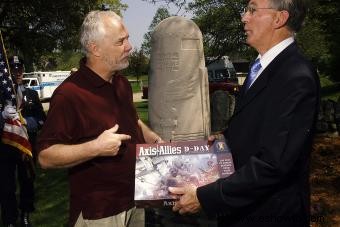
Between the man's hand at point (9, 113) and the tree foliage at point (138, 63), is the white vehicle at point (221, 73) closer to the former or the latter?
the tree foliage at point (138, 63)

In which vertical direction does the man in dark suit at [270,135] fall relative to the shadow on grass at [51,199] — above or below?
above

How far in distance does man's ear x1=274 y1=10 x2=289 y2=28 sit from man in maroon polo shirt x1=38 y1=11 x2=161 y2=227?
1.18 m

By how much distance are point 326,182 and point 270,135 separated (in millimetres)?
6582

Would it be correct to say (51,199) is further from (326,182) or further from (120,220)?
(120,220)

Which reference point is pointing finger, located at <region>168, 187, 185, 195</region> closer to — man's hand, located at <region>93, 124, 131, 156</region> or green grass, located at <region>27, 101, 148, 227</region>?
man's hand, located at <region>93, 124, 131, 156</region>

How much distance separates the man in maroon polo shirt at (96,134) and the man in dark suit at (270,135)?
2.46ft

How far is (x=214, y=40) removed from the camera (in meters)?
17.0

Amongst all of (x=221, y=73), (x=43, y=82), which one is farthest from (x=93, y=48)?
(x=43, y=82)

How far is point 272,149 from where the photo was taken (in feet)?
7.08

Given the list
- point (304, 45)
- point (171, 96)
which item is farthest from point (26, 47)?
point (171, 96)

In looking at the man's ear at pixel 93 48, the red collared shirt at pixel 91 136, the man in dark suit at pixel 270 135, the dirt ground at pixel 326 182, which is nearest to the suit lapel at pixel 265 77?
the man in dark suit at pixel 270 135

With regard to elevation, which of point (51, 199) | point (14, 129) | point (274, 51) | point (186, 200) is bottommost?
point (51, 199)

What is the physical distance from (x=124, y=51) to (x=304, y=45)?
1654 cm

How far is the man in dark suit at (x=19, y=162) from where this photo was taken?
6.26 metres
